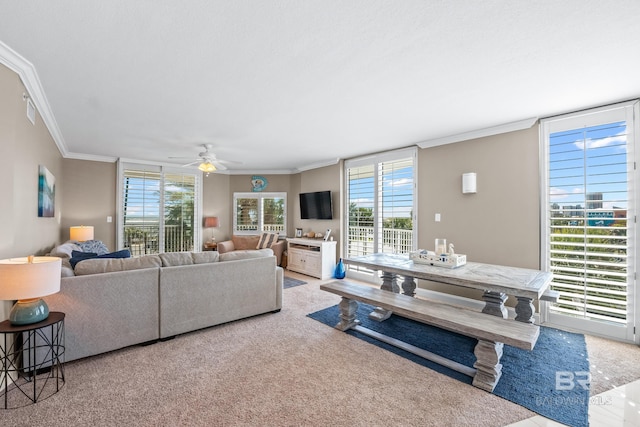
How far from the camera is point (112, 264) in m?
2.63

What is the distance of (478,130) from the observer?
3797 millimetres

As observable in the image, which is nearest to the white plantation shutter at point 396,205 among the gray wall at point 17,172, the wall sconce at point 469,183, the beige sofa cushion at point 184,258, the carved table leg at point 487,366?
the wall sconce at point 469,183

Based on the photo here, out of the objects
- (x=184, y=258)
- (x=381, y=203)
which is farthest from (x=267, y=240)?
(x=184, y=258)

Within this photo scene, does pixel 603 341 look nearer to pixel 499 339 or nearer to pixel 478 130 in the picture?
pixel 499 339

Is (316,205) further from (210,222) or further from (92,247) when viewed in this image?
(92,247)

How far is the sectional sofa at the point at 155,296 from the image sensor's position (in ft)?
7.81

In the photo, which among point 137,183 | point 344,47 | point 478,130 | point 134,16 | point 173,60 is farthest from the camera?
point 137,183

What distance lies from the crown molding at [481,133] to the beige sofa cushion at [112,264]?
4.02 metres

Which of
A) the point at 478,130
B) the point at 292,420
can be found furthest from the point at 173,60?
the point at 478,130

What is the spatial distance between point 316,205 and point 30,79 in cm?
473

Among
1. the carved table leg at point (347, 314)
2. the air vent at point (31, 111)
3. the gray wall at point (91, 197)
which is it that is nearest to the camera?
the air vent at point (31, 111)

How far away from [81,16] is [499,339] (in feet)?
11.2

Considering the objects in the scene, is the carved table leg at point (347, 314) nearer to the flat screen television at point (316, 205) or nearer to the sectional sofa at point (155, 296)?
the sectional sofa at point (155, 296)

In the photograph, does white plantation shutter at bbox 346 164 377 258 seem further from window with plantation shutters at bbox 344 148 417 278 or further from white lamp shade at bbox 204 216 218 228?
white lamp shade at bbox 204 216 218 228
